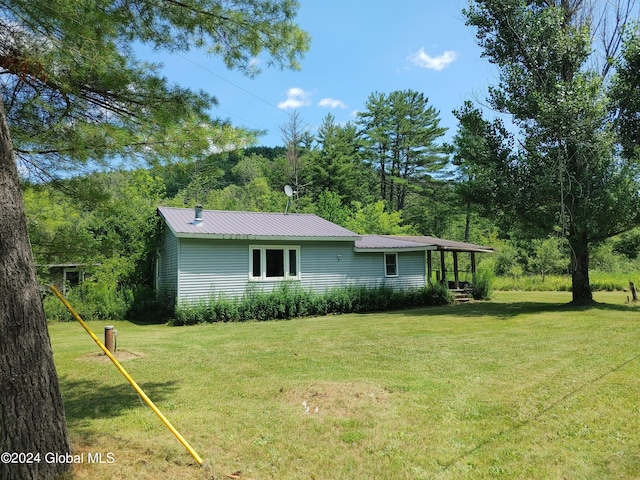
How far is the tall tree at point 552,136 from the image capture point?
1297 centimetres

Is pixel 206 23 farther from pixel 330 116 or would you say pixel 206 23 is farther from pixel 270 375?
pixel 330 116

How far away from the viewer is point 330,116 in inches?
1379

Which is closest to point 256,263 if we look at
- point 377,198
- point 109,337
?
point 109,337

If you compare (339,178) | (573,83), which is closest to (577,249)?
(573,83)

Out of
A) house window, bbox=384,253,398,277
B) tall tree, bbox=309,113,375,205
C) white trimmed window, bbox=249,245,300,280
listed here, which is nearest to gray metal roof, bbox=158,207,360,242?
white trimmed window, bbox=249,245,300,280

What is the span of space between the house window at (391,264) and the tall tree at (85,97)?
12955 mm

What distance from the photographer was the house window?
1708cm

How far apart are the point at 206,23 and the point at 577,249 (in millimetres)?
14184

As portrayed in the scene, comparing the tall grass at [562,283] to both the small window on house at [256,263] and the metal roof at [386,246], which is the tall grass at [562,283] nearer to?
the metal roof at [386,246]

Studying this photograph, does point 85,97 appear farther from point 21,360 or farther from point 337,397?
point 337,397

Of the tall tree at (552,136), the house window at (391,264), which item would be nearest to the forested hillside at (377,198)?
the tall tree at (552,136)

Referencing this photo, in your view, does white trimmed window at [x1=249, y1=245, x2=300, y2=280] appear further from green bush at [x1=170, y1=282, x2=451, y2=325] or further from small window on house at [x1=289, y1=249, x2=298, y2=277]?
green bush at [x1=170, y1=282, x2=451, y2=325]

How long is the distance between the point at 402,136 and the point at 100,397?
34321 millimetres

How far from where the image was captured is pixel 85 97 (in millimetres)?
4348
